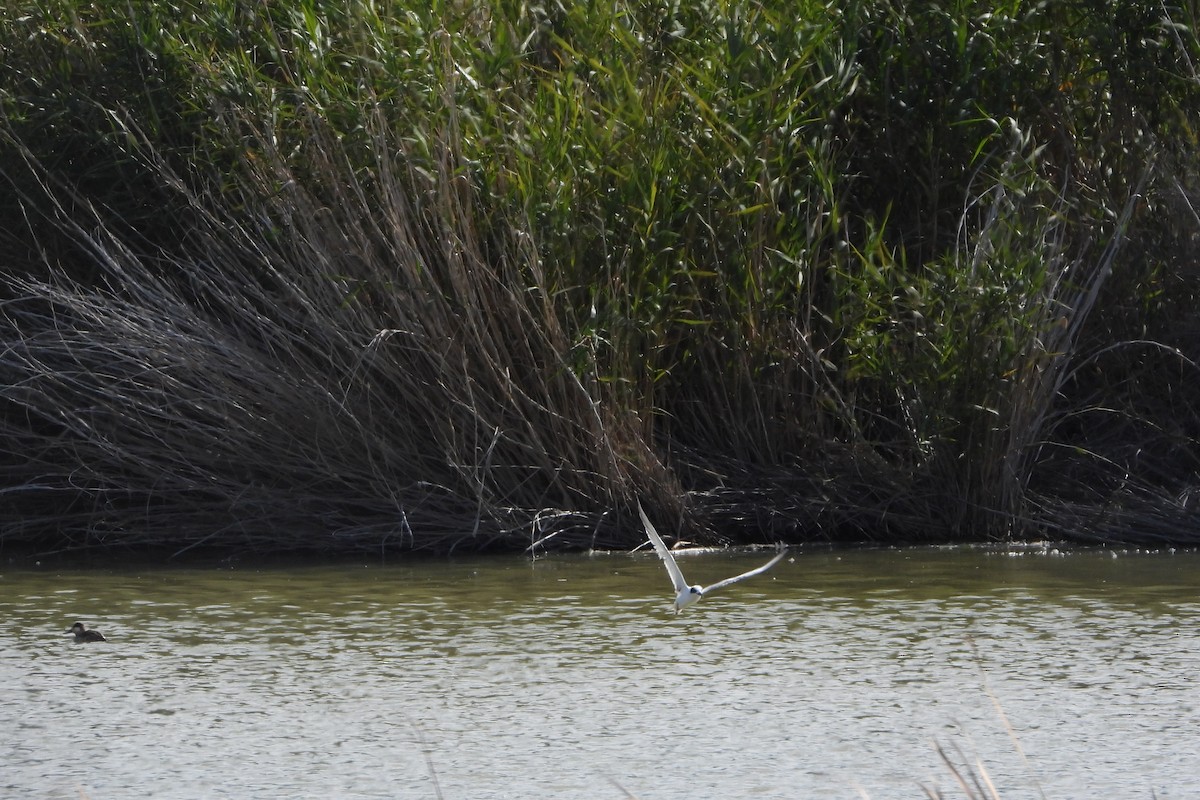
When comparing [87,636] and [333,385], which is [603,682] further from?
[333,385]

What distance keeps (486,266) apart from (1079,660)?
98.8 inches

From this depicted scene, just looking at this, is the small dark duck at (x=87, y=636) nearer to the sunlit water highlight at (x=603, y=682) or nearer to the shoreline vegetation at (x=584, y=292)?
the sunlit water highlight at (x=603, y=682)

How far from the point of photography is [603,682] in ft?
13.6

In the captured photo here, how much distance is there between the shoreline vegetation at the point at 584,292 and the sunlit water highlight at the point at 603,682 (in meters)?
0.49

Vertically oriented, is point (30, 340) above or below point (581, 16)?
below

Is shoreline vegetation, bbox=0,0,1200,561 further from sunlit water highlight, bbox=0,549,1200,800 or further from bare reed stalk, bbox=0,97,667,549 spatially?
sunlit water highlight, bbox=0,549,1200,800

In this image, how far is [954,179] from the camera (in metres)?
6.85

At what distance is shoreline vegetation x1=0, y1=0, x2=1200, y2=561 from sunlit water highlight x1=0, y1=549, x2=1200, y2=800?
49 centimetres

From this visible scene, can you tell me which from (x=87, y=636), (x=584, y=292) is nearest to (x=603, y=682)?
(x=87, y=636)

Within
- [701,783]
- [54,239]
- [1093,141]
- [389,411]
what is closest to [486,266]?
[389,411]

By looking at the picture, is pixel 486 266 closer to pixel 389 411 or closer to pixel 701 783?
pixel 389 411

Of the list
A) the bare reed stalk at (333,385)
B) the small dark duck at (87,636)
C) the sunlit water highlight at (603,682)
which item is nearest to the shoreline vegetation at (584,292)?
the bare reed stalk at (333,385)

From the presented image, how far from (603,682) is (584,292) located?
2337mm

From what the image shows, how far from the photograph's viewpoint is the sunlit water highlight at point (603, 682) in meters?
3.39
